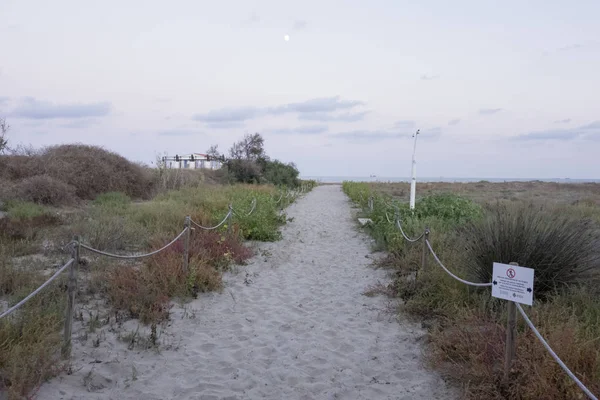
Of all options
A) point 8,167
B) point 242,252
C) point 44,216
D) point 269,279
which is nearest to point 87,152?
point 8,167

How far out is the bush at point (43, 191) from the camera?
14.2 meters

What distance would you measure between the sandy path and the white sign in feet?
3.51

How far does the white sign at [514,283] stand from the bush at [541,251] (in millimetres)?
2231

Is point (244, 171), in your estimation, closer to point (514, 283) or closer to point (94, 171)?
point (94, 171)

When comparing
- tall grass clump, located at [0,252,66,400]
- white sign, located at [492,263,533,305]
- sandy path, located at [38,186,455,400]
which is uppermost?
white sign, located at [492,263,533,305]

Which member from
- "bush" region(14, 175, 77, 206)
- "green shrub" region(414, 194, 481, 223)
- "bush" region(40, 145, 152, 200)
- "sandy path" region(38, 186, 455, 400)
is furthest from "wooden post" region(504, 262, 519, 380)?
"bush" region(40, 145, 152, 200)

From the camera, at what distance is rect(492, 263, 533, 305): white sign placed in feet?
10.8

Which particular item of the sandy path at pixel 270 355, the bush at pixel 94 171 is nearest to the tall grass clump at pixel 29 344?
the sandy path at pixel 270 355

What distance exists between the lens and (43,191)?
14.5 metres

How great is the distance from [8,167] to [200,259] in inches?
556

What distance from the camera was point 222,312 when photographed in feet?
19.5

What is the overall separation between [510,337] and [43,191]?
15.2m

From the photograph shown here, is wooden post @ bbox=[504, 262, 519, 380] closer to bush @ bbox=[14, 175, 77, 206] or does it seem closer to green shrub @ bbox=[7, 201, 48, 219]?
green shrub @ bbox=[7, 201, 48, 219]

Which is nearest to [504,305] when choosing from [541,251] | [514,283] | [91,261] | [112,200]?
[541,251]
